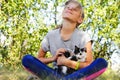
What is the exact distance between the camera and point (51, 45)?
3.33m

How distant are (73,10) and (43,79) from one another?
818mm

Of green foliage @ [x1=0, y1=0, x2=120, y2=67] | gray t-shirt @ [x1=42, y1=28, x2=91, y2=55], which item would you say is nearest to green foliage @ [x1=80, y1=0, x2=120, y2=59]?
green foliage @ [x1=0, y1=0, x2=120, y2=67]

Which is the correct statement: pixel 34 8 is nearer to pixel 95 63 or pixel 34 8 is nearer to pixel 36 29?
pixel 36 29

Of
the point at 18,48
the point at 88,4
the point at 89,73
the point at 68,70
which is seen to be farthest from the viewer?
the point at 88,4

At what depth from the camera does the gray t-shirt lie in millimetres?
3187

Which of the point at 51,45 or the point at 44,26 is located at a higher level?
the point at 51,45

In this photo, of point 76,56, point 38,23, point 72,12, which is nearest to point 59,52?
point 76,56

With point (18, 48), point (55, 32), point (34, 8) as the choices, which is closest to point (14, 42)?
point (18, 48)

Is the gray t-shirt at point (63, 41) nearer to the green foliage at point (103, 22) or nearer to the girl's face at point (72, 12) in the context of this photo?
the girl's face at point (72, 12)

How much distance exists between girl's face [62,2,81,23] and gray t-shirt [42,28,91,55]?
133 millimetres

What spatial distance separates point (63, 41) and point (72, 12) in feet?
1.02

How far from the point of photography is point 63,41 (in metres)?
3.27

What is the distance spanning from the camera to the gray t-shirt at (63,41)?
10.5 ft

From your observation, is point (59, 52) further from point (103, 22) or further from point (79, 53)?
point (103, 22)
